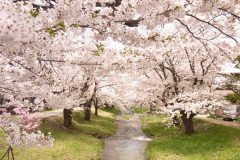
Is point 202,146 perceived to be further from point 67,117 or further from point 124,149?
point 67,117

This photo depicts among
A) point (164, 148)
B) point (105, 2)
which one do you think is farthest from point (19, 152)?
point (105, 2)

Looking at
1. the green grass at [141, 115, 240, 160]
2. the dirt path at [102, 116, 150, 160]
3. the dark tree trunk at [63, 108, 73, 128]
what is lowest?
the dirt path at [102, 116, 150, 160]

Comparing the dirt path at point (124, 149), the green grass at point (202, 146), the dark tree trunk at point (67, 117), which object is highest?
the dark tree trunk at point (67, 117)

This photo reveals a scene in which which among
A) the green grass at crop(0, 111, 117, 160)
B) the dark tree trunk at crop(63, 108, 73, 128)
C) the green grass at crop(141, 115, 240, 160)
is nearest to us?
the green grass at crop(0, 111, 117, 160)

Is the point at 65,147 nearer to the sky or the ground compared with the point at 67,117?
nearer to the ground

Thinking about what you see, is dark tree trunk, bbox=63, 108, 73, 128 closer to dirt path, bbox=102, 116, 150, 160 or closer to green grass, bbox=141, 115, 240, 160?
dirt path, bbox=102, 116, 150, 160

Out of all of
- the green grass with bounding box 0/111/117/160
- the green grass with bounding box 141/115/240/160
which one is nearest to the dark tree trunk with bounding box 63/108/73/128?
the green grass with bounding box 0/111/117/160

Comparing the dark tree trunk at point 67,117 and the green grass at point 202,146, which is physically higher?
the dark tree trunk at point 67,117

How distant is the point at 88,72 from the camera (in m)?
28.8

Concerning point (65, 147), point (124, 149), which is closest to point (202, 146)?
point (124, 149)

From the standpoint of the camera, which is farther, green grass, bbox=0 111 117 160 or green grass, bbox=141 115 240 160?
green grass, bbox=141 115 240 160

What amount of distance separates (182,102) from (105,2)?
19284 mm

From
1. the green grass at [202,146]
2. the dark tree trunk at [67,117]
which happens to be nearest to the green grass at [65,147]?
the dark tree trunk at [67,117]

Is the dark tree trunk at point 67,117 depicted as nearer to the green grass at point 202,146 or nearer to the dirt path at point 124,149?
the dirt path at point 124,149
